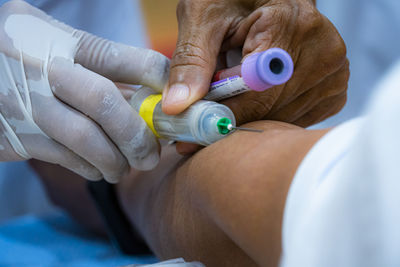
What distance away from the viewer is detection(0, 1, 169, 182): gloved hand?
2.77ft

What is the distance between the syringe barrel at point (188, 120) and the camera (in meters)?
0.72

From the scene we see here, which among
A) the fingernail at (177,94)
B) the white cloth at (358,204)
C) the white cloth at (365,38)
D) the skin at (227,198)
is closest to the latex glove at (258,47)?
the fingernail at (177,94)

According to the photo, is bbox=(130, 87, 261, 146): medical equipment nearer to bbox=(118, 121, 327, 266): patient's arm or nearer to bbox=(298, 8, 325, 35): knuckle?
bbox=(118, 121, 327, 266): patient's arm

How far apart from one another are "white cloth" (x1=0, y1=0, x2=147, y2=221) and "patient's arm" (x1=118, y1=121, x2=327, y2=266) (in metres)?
0.76

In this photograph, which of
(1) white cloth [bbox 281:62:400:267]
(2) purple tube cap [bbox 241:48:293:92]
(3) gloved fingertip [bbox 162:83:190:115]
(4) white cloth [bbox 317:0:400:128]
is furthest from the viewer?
(4) white cloth [bbox 317:0:400:128]

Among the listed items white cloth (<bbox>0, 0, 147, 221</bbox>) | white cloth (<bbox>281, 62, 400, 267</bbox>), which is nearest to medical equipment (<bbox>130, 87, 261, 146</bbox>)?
white cloth (<bbox>281, 62, 400, 267</bbox>)

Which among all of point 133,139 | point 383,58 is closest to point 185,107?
point 133,139

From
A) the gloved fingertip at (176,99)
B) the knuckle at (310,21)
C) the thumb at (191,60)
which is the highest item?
the knuckle at (310,21)

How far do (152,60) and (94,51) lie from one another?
16 cm

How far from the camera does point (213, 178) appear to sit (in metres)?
0.64

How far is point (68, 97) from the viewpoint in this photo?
845 mm

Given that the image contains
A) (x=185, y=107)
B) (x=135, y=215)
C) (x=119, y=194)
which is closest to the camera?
(x=185, y=107)

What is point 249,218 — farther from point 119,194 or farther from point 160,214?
point 119,194

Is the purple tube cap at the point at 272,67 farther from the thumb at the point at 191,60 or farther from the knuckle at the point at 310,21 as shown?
the knuckle at the point at 310,21
